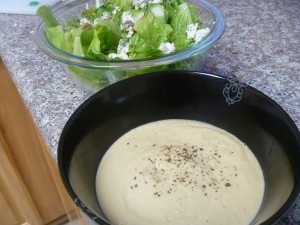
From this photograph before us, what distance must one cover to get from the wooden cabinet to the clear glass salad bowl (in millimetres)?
312

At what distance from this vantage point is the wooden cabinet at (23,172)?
3.18 ft

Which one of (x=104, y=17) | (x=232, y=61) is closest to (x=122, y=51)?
Answer: (x=104, y=17)

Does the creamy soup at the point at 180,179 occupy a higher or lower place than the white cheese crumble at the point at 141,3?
lower

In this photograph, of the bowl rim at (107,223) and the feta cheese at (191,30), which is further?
the feta cheese at (191,30)

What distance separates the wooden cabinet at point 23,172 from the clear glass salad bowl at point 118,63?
1.02 ft

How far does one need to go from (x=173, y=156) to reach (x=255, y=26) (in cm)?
59

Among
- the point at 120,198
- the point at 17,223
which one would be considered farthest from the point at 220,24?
the point at 17,223

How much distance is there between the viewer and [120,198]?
47 centimetres

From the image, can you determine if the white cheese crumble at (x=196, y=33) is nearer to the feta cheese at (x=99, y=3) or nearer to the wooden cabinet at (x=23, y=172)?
the feta cheese at (x=99, y=3)

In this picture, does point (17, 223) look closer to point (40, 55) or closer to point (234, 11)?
point (40, 55)

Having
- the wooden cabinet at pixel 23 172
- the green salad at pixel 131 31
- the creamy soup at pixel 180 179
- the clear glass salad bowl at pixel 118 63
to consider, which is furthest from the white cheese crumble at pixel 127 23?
the wooden cabinet at pixel 23 172

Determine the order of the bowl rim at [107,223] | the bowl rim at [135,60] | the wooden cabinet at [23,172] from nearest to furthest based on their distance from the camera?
the bowl rim at [107,223]
the bowl rim at [135,60]
the wooden cabinet at [23,172]

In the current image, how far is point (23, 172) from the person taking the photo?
114cm

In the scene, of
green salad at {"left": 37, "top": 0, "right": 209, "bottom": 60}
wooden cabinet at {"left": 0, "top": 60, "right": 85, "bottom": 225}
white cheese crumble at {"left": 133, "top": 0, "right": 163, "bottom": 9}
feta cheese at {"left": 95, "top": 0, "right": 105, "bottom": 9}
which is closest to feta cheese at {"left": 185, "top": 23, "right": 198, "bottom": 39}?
green salad at {"left": 37, "top": 0, "right": 209, "bottom": 60}
